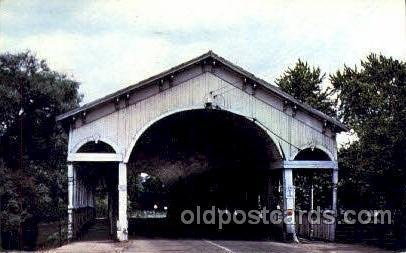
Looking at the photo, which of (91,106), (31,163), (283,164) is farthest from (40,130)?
(283,164)

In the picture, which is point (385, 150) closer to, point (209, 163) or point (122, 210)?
point (122, 210)

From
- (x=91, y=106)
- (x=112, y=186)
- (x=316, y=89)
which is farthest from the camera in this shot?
(x=316, y=89)

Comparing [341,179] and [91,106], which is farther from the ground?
[91,106]

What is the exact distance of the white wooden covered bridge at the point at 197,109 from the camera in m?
23.3

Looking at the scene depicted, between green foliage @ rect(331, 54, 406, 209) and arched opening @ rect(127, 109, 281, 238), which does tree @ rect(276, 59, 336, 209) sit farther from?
green foliage @ rect(331, 54, 406, 209)

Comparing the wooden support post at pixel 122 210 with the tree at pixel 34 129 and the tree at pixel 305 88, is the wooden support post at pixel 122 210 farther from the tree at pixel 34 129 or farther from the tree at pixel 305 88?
the tree at pixel 305 88

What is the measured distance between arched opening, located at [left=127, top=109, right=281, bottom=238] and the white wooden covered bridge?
2.06 ft

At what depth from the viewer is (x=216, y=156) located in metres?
34.4

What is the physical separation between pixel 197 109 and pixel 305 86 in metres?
28.9

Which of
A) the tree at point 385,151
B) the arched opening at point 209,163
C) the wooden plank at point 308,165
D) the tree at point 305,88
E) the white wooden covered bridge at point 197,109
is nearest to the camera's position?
the tree at point 385,151

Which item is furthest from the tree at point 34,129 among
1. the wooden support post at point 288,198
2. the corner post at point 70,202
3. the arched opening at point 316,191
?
the wooden support post at point 288,198

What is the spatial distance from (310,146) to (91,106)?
9738mm

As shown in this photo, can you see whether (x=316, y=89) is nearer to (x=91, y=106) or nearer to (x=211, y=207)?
(x=211, y=207)

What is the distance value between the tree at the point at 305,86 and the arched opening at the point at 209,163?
14278 millimetres
